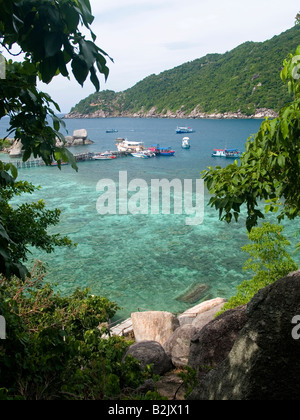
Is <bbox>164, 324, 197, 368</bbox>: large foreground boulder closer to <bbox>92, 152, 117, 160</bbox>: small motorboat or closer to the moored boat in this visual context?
the moored boat

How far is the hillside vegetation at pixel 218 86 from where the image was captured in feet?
290

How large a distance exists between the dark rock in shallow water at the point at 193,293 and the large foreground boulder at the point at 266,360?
12491mm

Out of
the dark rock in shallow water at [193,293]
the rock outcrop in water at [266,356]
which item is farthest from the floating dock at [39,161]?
the rock outcrop in water at [266,356]

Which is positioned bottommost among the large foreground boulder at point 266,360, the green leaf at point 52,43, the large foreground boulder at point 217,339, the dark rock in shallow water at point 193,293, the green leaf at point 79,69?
the dark rock in shallow water at point 193,293

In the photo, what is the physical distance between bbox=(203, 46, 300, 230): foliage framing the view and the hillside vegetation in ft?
227

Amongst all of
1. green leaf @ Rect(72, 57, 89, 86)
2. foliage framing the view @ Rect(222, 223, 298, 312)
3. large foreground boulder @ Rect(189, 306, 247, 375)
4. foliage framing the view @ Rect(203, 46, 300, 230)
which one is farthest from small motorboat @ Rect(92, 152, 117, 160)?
green leaf @ Rect(72, 57, 89, 86)

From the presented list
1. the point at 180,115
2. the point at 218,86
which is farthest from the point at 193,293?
the point at 180,115

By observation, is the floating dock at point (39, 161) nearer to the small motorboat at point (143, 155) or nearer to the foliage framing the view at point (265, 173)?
the small motorboat at point (143, 155)

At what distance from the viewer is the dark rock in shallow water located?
15250 millimetres

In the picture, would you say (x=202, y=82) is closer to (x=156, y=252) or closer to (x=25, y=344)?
(x=156, y=252)

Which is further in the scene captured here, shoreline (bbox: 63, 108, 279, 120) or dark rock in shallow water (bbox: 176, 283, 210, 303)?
shoreline (bbox: 63, 108, 279, 120)

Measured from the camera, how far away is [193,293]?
1573 cm

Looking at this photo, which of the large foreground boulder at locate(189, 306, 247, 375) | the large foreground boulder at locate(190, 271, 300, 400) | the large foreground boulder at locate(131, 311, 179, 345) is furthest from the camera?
the large foreground boulder at locate(131, 311, 179, 345)

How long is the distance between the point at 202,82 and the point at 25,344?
12771 cm
